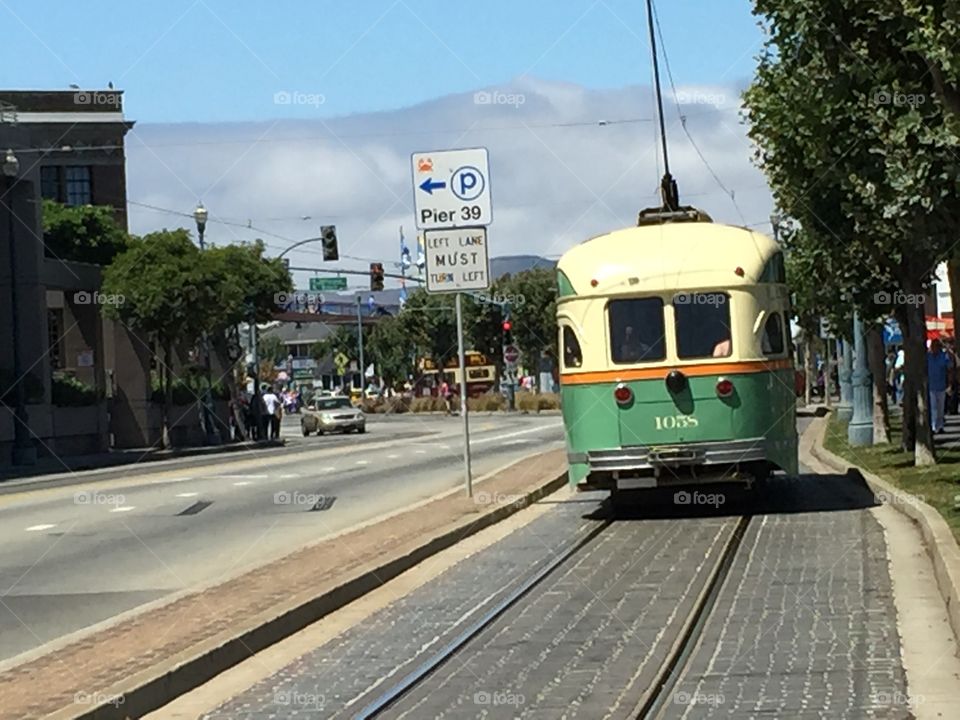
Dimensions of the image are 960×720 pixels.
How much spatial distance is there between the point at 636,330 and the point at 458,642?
797 cm

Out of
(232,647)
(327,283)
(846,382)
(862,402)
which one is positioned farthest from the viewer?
(327,283)

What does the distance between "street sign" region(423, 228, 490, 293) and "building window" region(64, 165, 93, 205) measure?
183 ft

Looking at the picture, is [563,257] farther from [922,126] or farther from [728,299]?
[922,126]

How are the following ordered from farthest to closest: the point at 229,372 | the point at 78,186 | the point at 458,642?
the point at 78,186 < the point at 229,372 < the point at 458,642

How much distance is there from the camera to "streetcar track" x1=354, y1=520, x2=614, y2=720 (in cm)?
893

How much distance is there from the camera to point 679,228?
18.7 meters

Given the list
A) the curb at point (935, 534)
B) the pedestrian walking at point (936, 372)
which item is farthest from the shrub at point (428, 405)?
the curb at point (935, 534)

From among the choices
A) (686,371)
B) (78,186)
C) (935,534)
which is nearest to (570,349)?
(686,371)

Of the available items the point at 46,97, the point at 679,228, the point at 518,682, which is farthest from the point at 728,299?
the point at 46,97

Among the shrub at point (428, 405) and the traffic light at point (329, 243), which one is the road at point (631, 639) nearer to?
the traffic light at point (329, 243)

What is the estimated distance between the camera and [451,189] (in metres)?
20.0

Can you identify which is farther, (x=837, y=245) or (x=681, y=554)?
(x=837, y=245)

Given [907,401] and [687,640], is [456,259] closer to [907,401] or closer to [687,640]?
[907,401]

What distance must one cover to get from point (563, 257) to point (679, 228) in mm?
1348
